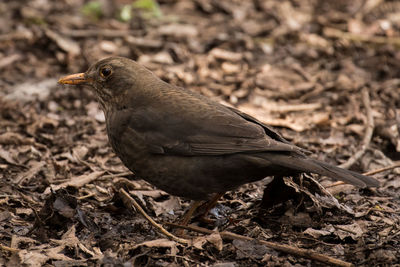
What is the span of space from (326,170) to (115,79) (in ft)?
6.95

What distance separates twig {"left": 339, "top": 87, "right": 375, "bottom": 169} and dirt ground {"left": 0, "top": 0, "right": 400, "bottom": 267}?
0.07 feet

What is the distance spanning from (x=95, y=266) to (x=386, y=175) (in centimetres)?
312

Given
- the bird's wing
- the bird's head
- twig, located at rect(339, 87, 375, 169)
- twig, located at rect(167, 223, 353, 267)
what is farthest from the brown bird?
twig, located at rect(339, 87, 375, 169)

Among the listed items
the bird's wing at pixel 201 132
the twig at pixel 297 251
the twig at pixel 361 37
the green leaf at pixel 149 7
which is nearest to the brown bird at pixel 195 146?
the bird's wing at pixel 201 132

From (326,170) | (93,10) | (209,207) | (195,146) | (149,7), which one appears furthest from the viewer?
(93,10)

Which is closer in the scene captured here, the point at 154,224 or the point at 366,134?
the point at 154,224

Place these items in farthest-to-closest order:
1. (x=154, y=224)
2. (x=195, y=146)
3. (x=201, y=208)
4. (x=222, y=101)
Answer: (x=222, y=101)
(x=201, y=208)
(x=195, y=146)
(x=154, y=224)

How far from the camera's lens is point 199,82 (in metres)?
7.73

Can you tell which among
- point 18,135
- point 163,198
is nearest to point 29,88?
point 18,135

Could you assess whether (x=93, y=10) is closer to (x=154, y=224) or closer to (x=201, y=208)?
(x=201, y=208)

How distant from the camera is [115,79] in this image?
17.4ft

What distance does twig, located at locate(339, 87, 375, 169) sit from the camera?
584cm

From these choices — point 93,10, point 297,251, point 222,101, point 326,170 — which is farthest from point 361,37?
point 297,251

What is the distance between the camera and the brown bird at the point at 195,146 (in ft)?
14.7
